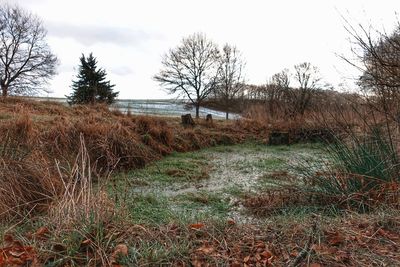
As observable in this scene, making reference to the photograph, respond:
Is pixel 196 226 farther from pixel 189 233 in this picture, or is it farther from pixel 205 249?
pixel 205 249

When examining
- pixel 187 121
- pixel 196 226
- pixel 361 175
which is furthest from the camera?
pixel 187 121

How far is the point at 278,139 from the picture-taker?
508 inches

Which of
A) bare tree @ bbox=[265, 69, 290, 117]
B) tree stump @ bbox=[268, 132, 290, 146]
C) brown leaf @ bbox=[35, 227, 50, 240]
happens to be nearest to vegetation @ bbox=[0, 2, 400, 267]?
brown leaf @ bbox=[35, 227, 50, 240]

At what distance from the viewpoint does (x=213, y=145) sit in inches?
476

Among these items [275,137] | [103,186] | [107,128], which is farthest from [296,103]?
[103,186]

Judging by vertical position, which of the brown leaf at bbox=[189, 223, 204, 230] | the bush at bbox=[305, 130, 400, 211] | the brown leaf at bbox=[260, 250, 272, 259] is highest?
the bush at bbox=[305, 130, 400, 211]

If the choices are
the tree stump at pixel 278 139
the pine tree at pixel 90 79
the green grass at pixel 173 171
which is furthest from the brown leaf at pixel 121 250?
the pine tree at pixel 90 79

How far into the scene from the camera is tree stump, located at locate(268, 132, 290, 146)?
12828 mm

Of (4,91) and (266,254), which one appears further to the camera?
(4,91)

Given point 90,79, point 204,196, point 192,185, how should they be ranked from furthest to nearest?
point 90,79 → point 192,185 → point 204,196

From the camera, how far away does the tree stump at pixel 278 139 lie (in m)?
12.8

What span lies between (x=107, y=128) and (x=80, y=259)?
6256mm

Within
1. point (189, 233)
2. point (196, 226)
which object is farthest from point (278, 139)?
point (189, 233)

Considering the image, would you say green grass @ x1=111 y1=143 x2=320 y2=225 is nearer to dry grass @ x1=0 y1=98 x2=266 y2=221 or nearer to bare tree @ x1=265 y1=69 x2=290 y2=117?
dry grass @ x1=0 y1=98 x2=266 y2=221
